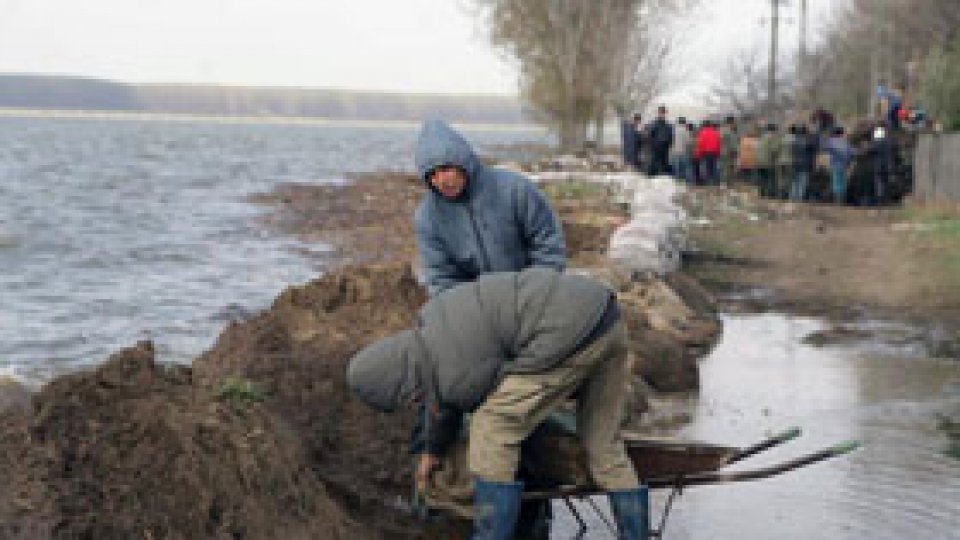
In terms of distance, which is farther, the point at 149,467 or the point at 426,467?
the point at 426,467

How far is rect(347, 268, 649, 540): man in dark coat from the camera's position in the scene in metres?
5.66

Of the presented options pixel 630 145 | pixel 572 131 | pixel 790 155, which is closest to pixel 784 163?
pixel 790 155

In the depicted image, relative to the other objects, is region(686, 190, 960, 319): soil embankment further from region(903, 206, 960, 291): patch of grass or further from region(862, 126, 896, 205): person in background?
region(862, 126, 896, 205): person in background

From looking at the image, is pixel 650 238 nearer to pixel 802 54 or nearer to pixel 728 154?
pixel 728 154

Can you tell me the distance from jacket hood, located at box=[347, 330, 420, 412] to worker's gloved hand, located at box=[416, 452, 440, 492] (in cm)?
47

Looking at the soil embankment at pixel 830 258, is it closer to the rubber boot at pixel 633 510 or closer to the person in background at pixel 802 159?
the person in background at pixel 802 159

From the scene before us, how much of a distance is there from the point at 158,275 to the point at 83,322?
5.49m

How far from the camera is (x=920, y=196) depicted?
87.0 feet

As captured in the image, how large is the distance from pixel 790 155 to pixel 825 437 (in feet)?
64.5

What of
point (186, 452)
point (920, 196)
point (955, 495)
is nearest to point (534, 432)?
point (186, 452)

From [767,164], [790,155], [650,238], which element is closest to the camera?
[650,238]

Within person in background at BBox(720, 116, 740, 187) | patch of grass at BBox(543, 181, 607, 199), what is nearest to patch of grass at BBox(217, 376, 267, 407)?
patch of grass at BBox(543, 181, 607, 199)

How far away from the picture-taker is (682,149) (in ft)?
105

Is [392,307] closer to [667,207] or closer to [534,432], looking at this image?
[534,432]
